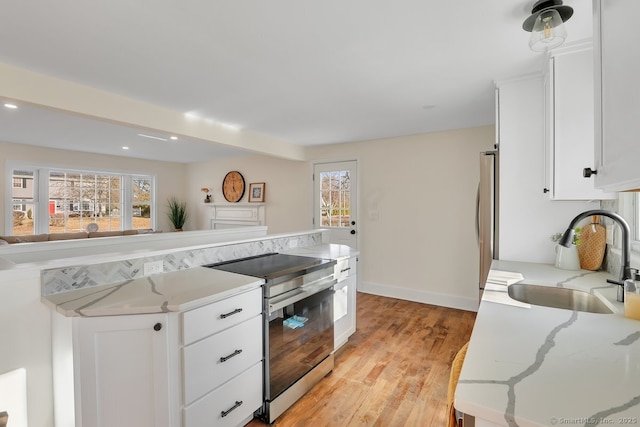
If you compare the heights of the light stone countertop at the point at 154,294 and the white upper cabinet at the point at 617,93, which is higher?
the white upper cabinet at the point at 617,93

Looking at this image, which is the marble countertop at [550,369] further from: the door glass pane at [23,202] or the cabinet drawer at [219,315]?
the door glass pane at [23,202]

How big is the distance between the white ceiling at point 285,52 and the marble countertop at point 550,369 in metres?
1.43

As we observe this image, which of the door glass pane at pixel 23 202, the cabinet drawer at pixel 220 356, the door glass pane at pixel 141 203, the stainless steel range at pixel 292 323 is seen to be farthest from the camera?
the door glass pane at pixel 141 203

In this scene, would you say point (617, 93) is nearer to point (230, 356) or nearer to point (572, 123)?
point (572, 123)

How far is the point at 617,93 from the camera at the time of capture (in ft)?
2.41

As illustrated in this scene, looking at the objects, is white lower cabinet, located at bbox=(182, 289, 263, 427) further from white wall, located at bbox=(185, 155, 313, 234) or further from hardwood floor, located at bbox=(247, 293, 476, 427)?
white wall, located at bbox=(185, 155, 313, 234)

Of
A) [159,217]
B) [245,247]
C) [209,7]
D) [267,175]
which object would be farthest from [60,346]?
[159,217]

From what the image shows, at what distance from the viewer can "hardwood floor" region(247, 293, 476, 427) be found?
1826mm

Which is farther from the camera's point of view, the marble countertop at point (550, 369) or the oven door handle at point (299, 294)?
the oven door handle at point (299, 294)

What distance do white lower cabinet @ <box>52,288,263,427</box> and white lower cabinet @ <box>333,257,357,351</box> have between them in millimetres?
1097

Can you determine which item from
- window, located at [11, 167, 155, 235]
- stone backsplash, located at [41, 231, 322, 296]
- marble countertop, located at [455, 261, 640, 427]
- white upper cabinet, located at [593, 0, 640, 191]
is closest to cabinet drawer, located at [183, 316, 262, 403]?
stone backsplash, located at [41, 231, 322, 296]

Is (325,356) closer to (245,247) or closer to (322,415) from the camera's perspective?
(322,415)

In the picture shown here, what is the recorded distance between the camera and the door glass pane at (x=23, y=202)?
4.77m

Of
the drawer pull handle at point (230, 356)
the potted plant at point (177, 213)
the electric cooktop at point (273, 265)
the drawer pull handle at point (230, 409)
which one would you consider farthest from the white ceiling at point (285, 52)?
the potted plant at point (177, 213)
